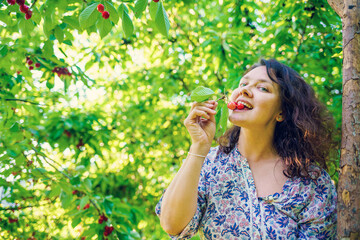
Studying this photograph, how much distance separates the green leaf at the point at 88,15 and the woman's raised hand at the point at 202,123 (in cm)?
53

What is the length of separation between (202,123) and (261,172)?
41 cm

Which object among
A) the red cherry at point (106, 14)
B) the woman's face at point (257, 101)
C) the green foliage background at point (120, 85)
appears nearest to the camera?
the red cherry at point (106, 14)

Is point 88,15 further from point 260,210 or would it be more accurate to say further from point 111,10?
point 260,210

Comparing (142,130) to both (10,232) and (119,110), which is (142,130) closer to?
(119,110)

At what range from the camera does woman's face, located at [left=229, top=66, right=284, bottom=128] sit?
1.44 m

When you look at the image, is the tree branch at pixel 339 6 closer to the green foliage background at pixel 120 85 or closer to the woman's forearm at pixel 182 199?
the green foliage background at pixel 120 85

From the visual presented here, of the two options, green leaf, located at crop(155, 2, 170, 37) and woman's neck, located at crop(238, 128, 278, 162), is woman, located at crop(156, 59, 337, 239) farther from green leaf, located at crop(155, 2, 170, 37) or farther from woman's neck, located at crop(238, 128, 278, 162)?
green leaf, located at crop(155, 2, 170, 37)

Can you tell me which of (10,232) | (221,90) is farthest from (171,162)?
(10,232)

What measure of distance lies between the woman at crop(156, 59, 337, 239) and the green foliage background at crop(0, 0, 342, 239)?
447 mm

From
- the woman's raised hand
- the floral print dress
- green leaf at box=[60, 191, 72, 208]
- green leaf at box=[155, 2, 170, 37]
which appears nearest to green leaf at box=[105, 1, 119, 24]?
green leaf at box=[155, 2, 170, 37]

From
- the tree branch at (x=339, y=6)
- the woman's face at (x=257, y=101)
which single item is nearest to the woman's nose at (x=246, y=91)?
the woman's face at (x=257, y=101)

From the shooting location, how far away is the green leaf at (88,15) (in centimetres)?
104

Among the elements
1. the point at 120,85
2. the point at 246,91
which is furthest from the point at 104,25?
the point at 120,85

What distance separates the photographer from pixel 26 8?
137 cm
